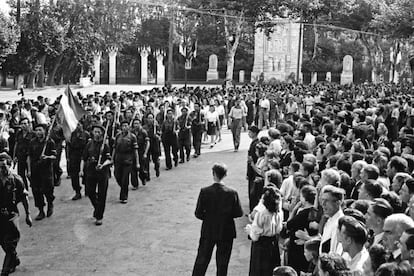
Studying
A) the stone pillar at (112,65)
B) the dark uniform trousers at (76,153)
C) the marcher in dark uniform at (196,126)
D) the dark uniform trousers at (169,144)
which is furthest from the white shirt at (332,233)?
the stone pillar at (112,65)

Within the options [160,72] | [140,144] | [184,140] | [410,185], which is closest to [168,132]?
[184,140]

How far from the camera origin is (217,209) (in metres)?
7.14

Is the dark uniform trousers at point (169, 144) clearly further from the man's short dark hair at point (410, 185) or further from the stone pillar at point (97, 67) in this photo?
the stone pillar at point (97, 67)

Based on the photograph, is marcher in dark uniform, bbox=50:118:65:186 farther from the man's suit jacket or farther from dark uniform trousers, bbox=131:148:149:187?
the man's suit jacket

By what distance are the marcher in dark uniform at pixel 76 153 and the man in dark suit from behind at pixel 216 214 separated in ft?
18.4

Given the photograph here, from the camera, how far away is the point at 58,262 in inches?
338

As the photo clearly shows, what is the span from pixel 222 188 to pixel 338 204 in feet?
5.70

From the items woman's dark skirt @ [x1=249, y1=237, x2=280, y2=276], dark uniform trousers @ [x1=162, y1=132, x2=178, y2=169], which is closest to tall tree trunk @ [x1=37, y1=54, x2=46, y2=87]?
dark uniform trousers @ [x1=162, y1=132, x2=178, y2=169]

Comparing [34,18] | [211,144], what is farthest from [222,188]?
[34,18]

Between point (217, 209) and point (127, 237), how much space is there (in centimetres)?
316

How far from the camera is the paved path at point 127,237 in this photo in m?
8.41

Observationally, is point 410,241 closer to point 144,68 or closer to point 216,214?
point 216,214

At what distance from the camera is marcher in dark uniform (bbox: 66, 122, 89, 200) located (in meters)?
12.2

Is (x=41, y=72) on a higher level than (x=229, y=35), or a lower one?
lower
